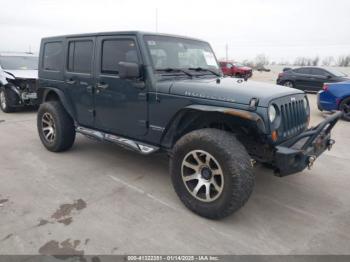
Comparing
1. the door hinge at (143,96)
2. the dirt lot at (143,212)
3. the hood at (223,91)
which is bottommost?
the dirt lot at (143,212)

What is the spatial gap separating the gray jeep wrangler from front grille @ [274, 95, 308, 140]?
11 millimetres

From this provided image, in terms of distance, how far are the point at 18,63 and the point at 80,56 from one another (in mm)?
6732

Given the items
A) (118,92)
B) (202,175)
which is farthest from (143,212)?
(118,92)

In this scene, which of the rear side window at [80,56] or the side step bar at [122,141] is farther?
the rear side window at [80,56]

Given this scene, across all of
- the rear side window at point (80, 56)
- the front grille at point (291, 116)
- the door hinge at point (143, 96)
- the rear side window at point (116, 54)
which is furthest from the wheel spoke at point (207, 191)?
the rear side window at point (80, 56)

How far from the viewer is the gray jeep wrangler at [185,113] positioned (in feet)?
10.0

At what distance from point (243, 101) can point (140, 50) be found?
1502 millimetres

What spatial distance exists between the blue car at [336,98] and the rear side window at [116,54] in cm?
711

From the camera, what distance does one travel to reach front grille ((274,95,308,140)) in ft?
10.7

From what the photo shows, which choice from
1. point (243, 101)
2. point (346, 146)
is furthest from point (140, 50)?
point (346, 146)

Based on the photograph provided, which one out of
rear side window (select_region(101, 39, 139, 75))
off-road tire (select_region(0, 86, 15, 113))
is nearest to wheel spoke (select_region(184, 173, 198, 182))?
rear side window (select_region(101, 39, 139, 75))

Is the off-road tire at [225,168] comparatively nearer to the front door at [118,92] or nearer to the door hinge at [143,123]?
the door hinge at [143,123]

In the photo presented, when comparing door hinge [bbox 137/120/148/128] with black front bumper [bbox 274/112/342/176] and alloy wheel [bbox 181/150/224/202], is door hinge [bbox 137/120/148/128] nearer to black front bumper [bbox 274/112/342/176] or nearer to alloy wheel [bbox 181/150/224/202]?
alloy wheel [bbox 181/150/224/202]

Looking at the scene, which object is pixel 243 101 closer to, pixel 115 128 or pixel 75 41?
pixel 115 128
